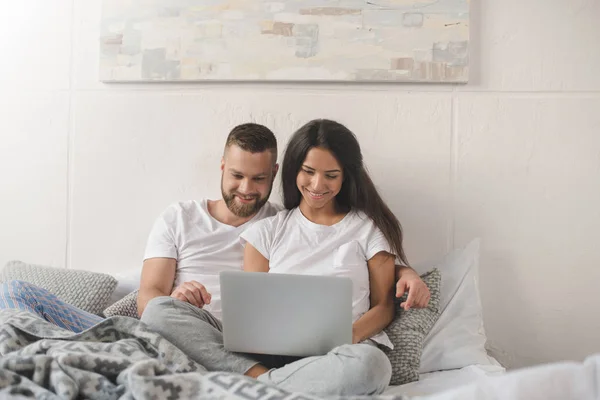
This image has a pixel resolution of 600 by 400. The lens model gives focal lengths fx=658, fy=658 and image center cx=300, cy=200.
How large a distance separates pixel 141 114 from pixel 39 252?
65 cm

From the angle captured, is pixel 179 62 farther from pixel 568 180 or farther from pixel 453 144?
pixel 568 180

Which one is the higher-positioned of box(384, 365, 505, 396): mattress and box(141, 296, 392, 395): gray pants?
box(141, 296, 392, 395): gray pants

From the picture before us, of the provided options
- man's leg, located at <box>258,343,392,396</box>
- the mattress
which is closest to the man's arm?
man's leg, located at <box>258,343,392,396</box>

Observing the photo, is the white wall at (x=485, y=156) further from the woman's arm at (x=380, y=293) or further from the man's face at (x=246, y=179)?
the woman's arm at (x=380, y=293)

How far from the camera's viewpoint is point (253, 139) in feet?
6.88

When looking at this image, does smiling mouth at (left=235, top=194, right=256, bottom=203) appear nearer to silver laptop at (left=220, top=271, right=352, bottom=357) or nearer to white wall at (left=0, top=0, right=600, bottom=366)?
white wall at (left=0, top=0, right=600, bottom=366)

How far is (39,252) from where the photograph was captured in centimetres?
248

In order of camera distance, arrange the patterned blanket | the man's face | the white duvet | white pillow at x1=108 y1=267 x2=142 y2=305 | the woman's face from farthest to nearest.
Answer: white pillow at x1=108 y1=267 x2=142 y2=305, the man's face, the woman's face, the patterned blanket, the white duvet

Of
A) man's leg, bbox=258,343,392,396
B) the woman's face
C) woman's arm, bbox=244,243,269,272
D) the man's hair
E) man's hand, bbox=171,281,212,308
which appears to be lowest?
man's leg, bbox=258,343,392,396

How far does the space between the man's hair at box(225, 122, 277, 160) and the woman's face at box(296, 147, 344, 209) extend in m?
0.17

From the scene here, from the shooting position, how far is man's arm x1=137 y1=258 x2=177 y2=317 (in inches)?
78.1

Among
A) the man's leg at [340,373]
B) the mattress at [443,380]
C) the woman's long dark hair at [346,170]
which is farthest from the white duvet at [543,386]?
the woman's long dark hair at [346,170]

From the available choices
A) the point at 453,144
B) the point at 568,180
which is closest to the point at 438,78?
the point at 453,144

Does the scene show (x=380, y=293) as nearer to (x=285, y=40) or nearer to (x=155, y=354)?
(x=155, y=354)
